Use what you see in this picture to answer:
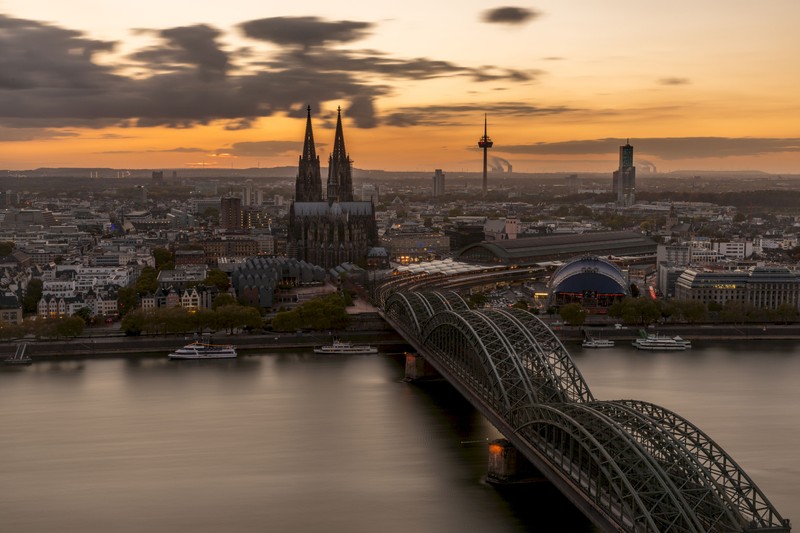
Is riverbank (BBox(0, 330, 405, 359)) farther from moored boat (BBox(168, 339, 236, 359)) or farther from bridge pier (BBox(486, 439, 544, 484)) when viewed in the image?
bridge pier (BBox(486, 439, 544, 484))

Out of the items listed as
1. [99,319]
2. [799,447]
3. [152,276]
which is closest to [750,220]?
[152,276]

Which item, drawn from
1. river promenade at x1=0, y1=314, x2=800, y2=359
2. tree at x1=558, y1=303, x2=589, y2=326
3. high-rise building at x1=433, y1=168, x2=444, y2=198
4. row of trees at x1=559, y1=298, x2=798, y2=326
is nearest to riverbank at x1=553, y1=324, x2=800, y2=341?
river promenade at x1=0, y1=314, x2=800, y2=359

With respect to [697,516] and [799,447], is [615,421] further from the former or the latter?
[799,447]

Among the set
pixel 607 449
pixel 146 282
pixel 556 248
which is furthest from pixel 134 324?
pixel 556 248

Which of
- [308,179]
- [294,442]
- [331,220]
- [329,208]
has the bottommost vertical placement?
[294,442]

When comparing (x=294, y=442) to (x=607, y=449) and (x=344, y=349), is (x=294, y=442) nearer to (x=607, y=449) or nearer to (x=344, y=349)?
(x=607, y=449)
